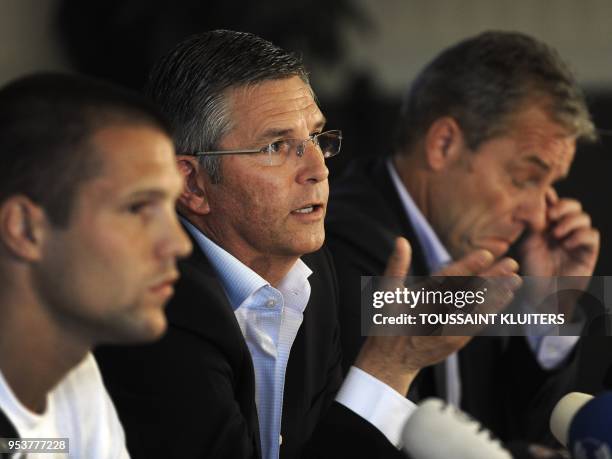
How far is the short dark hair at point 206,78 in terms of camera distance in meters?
1.33

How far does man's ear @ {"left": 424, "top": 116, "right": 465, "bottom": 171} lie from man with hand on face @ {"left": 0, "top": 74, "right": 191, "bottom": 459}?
4.16ft

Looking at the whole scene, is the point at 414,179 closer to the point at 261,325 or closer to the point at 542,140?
the point at 542,140

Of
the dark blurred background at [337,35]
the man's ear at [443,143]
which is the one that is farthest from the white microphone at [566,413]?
the dark blurred background at [337,35]

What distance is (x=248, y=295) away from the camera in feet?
4.45

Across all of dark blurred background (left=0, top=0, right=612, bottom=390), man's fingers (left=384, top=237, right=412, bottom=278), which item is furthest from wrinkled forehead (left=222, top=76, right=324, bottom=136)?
dark blurred background (left=0, top=0, right=612, bottom=390)

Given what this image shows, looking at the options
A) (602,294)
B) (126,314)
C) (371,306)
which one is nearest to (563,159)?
(602,294)

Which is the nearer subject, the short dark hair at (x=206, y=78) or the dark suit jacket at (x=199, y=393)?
the dark suit jacket at (x=199, y=393)

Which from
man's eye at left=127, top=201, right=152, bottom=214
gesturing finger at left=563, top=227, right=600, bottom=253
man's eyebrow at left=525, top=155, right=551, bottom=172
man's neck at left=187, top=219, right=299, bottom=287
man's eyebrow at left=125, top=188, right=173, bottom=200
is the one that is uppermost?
man's eyebrow at left=125, top=188, right=173, bottom=200

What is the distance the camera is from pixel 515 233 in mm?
2059

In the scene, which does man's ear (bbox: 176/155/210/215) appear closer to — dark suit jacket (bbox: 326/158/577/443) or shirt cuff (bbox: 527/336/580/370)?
dark suit jacket (bbox: 326/158/577/443)

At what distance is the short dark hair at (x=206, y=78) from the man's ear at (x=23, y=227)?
494 millimetres

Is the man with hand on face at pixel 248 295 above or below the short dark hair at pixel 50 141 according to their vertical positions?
below

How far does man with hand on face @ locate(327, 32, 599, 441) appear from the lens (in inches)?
74.2

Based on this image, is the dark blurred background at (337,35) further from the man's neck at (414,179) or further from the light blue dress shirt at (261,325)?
the light blue dress shirt at (261,325)
